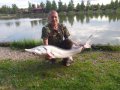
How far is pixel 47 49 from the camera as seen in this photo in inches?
225

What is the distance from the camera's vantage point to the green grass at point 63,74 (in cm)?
574

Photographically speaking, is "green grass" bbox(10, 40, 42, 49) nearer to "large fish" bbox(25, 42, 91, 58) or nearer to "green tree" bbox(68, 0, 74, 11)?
"large fish" bbox(25, 42, 91, 58)

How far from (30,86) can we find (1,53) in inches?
139

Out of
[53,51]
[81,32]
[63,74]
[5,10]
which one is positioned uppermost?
[53,51]

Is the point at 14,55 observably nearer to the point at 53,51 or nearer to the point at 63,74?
the point at 63,74

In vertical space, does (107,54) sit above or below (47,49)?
below

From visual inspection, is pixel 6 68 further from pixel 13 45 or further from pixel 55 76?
pixel 13 45

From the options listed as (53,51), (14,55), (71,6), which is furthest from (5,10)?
(53,51)

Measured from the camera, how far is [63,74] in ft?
21.0

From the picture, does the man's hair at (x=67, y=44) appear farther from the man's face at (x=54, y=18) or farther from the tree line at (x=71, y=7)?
the tree line at (x=71, y=7)

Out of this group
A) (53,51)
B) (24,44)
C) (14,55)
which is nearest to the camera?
(53,51)

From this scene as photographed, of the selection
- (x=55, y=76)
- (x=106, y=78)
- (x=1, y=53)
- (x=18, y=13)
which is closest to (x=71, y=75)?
(x=55, y=76)

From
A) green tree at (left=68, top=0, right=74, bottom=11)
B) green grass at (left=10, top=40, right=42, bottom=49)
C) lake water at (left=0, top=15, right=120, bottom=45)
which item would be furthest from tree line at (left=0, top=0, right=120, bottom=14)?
green grass at (left=10, top=40, right=42, bottom=49)

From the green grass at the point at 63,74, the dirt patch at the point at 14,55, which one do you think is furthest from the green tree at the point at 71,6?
the green grass at the point at 63,74
